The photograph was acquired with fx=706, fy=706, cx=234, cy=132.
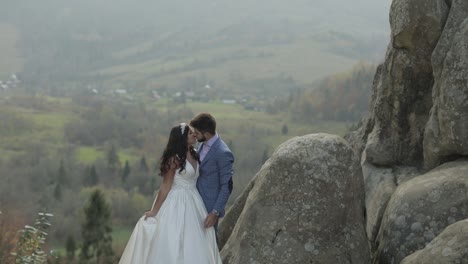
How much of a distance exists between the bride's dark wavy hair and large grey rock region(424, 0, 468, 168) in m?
5.46

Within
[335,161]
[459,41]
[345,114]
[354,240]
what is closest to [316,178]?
[335,161]

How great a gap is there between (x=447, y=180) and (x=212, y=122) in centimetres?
477

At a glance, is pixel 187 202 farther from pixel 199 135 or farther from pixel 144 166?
pixel 144 166

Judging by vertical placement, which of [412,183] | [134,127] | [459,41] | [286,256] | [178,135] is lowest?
[134,127]

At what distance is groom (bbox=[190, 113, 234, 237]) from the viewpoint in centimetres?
1404

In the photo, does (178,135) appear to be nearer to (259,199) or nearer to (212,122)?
(212,122)

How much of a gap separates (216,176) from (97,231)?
59500mm

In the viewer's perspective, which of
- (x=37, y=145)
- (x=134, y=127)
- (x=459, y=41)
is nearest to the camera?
(x=459, y=41)

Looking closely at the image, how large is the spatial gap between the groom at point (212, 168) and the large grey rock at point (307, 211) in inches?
29.0

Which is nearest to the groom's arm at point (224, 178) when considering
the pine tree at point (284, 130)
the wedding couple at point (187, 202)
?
the wedding couple at point (187, 202)

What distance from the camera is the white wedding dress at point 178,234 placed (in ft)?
44.9

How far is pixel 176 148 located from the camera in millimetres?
13766

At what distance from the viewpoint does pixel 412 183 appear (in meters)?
14.5

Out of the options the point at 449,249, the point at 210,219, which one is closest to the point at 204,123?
the point at 210,219
